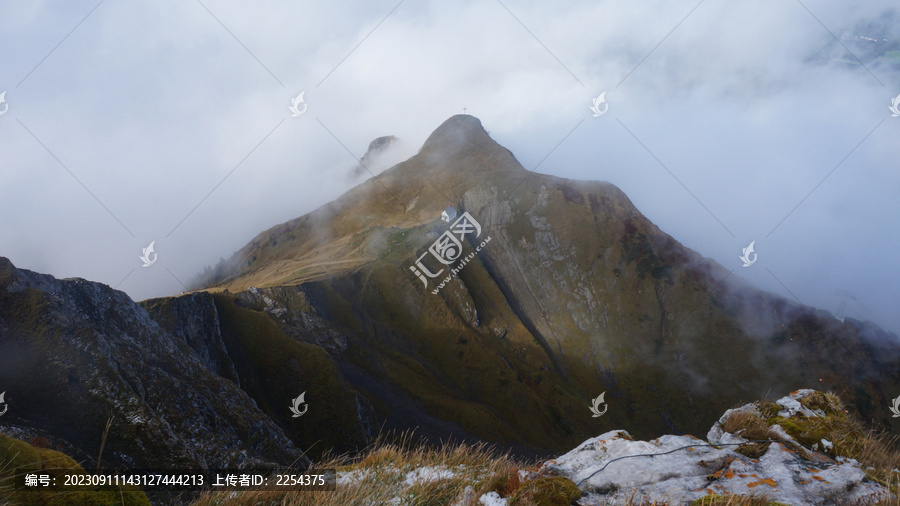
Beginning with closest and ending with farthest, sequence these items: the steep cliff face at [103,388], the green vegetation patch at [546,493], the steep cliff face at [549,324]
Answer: the green vegetation patch at [546,493]
the steep cliff face at [103,388]
the steep cliff face at [549,324]

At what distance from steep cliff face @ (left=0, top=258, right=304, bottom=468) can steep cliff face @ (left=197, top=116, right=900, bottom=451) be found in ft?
122

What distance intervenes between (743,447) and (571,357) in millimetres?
92114

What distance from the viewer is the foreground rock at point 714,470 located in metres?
4.16

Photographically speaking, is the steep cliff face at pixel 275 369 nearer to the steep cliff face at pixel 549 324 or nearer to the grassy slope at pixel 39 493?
the steep cliff face at pixel 549 324

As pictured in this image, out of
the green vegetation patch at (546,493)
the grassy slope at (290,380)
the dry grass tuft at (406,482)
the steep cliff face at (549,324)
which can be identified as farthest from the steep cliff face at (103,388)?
the steep cliff face at (549,324)

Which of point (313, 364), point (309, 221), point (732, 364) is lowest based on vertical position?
point (732, 364)

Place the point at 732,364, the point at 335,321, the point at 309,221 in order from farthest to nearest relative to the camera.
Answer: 1. the point at 309,221
2. the point at 732,364
3. the point at 335,321

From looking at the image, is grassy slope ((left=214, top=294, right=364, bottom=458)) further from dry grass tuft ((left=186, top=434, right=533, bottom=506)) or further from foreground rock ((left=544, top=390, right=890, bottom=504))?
foreground rock ((left=544, top=390, right=890, bottom=504))

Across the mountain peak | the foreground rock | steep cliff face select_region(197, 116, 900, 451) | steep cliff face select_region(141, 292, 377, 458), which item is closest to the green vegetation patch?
the foreground rock

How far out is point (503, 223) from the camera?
356 feet

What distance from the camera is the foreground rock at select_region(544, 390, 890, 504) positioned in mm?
4156

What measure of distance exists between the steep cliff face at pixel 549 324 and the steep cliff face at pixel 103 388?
37319 mm

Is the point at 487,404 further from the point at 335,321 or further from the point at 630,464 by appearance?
the point at 630,464

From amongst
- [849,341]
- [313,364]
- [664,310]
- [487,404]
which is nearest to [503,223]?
[664,310]
